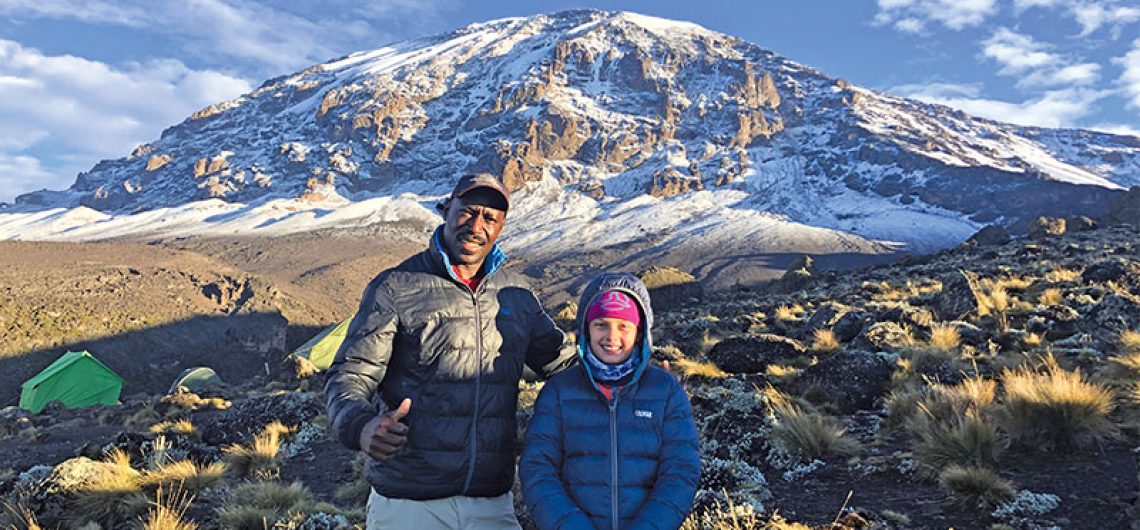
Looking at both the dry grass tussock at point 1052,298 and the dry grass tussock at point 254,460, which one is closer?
the dry grass tussock at point 254,460

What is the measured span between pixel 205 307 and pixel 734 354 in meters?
42.8

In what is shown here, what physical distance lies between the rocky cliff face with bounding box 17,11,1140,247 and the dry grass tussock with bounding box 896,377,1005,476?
85607 millimetres

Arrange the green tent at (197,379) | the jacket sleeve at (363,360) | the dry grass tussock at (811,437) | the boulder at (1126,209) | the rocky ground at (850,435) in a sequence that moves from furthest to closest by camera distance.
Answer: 1. the boulder at (1126,209)
2. the green tent at (197,379)
3. the dry grass tussock at (811,437)
4. the rocky ground at (850,435)
5. the jacket sleeve at (363,360)

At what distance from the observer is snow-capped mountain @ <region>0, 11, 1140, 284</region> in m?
92.2

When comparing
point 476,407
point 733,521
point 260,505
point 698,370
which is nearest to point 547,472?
point 476,407

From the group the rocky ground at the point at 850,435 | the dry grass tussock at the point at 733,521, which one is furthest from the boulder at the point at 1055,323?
the dry grass tussock at the point at 733,521

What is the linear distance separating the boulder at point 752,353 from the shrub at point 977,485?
481 cm

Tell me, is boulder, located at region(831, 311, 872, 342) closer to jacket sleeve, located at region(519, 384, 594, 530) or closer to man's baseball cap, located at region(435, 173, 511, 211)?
jacket sleeve, located at region(519, 384, 594, 530)

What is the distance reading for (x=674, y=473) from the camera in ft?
8.29

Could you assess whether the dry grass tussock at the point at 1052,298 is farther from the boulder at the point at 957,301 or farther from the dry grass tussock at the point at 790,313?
the dry grass tussock at the point at 790,313

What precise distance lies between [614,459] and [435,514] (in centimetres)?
77

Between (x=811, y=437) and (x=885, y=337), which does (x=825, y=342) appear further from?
(x=811, y=437)

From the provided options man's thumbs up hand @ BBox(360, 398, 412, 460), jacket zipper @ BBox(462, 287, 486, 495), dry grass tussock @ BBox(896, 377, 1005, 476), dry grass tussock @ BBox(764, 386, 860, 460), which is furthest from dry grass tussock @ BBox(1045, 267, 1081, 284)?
man's thumbs up hand @ BBox(360, 398, 412, 460)

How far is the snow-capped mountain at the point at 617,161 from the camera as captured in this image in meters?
92.2
